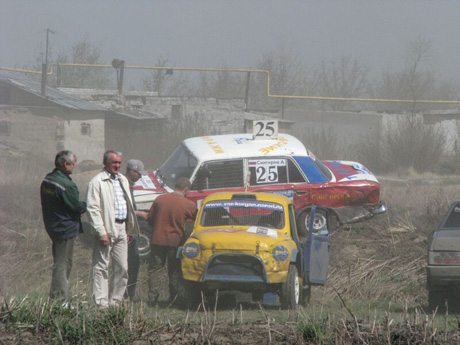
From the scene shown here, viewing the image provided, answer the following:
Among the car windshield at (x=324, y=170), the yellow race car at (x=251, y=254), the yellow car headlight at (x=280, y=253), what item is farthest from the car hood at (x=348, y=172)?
the yellow car headlight at (x=280, y=253)

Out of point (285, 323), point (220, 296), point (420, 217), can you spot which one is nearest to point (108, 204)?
point (220, 296)

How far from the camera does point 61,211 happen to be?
25.5 ft

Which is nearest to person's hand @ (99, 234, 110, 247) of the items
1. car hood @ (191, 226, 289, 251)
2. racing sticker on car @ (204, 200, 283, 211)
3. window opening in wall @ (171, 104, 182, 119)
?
car hood @ (191, 226, 289, 251)

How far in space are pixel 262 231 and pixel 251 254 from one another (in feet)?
1.89

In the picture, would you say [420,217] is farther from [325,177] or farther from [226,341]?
[226,341]

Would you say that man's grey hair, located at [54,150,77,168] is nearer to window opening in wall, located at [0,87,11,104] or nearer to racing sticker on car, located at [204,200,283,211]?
racing sticker on car, located at [204,200,283,211]

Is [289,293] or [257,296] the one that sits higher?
[289,293]

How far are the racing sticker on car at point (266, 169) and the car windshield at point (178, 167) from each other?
41.5 inches

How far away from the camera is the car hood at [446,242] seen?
875 cm

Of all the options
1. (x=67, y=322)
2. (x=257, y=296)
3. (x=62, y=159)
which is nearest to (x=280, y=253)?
(x=257, y=296)

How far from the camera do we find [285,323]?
5918mm

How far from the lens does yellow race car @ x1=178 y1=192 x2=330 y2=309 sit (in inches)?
342

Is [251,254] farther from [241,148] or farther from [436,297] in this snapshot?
[241,148]

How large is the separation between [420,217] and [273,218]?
468 centimetres
